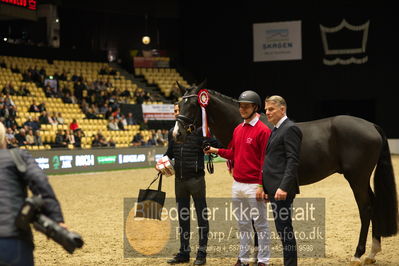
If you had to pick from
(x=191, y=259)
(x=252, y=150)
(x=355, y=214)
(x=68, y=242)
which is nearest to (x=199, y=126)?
(x=252, y=150)

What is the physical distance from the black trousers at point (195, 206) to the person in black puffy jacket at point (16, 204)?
312 cm

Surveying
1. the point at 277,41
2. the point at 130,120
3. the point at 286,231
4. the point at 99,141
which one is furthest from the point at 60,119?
the point at 286,231

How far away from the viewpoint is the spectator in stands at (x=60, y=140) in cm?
2011

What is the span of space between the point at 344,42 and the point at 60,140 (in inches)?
642

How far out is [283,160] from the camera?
18.3 feet

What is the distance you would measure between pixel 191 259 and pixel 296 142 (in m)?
2.34

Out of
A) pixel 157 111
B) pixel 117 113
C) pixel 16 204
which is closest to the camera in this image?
pixel 16 204

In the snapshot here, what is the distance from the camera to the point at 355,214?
402 inches

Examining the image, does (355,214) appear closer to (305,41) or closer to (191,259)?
(191,259)

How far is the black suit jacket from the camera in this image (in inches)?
213

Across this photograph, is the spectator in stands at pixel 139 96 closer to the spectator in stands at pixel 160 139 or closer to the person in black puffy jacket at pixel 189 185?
the spectator in stands at pixel 160 139

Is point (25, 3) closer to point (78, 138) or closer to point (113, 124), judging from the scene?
point (113, 124)

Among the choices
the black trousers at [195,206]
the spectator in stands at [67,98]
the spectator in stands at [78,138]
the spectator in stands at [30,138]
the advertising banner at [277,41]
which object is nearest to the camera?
the black trousers at [195,206]

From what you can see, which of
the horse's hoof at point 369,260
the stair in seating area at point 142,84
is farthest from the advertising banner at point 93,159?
the horse's hoof at point 369,260
